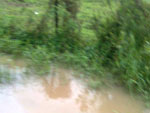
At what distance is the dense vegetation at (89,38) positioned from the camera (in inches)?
166

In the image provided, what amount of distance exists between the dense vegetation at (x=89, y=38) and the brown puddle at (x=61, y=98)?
0.98ft

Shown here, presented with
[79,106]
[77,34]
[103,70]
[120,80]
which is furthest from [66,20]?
[79,106]

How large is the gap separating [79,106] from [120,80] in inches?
37.6

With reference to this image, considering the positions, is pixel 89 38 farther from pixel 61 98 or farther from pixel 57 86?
pixel 61 98

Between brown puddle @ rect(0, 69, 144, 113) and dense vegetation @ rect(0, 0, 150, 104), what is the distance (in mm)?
300

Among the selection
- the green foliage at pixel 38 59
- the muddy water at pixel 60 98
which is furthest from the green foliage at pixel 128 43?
the green foliage at pixel 38 59

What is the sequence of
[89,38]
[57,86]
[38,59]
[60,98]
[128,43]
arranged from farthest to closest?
[89,38] → [38,59] → [128,43] → [57,86] → [60,98]

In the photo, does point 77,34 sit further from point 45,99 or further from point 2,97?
point 2,97

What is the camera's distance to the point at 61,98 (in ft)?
12.6

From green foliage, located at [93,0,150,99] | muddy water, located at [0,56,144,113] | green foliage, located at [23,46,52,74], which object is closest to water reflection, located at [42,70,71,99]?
muddy water, located at [0,56,144,113]

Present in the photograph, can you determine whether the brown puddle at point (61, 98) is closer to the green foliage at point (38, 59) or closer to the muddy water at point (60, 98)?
the muddy water at point (60, 98)

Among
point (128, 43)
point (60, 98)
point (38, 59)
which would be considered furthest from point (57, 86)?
point (128, 43)

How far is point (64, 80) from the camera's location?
168 inches

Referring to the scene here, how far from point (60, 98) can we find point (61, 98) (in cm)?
2
